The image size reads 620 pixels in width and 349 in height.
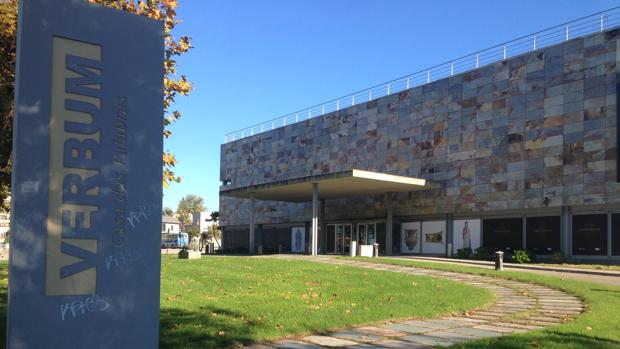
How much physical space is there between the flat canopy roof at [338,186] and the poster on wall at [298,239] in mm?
6282

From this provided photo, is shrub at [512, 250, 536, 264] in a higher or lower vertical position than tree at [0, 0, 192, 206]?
lower

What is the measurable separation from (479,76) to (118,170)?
3104 cm

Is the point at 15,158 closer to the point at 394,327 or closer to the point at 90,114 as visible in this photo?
the point at 90,114

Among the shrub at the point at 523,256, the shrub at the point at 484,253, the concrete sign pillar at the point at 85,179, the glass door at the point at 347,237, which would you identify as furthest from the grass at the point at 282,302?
the glass door at the point at 347,237

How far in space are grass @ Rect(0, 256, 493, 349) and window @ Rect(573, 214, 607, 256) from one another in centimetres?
1586

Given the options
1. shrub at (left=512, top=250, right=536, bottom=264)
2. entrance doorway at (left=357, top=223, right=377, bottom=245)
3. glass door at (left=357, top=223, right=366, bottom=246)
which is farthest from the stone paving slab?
glass door at (left=357, top=223, right=366, bottom=246)

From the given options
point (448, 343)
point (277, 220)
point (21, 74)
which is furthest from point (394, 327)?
point (277, 220)

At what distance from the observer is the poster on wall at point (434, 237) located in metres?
35.6

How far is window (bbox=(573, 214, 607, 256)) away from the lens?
91.7ft

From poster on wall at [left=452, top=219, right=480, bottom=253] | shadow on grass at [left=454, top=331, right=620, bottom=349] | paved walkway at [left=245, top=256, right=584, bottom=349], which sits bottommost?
paved walkway at [left=245, top=256, right=584, bottom=349]

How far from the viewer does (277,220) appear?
50094 mm

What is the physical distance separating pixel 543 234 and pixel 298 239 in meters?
22.1

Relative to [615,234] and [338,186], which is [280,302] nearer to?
[615,234]

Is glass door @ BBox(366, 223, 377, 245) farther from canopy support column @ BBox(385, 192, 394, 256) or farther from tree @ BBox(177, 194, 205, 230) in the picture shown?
tree @ BBox(177, 194, 205, 230)
